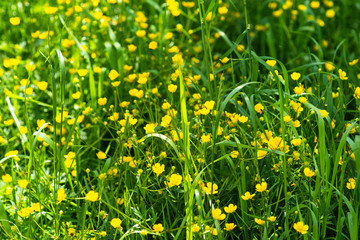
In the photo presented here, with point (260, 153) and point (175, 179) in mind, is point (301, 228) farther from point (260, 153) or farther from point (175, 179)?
point (175, 179)

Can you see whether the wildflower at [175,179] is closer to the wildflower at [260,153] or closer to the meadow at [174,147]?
the meadow at [174,147]

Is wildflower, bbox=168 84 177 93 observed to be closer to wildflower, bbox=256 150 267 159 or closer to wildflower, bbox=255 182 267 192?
wildflower, bbox=256 150 267 159

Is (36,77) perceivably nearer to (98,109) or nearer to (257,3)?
(98,109)

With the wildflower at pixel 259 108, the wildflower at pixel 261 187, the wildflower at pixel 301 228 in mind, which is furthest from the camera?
the wildflower at pixel 259 108

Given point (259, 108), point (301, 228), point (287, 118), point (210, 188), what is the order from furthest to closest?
point (259, 108)
point (287, 118)
point (210, 188)
point (301, 228)

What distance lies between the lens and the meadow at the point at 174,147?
1880 millimetres

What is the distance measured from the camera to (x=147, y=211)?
198 cm

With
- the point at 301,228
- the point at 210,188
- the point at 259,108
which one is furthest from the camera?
the point at 259,108

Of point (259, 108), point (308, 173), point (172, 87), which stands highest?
point (172, 87)

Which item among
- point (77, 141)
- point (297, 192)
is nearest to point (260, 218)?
point (297, 192)

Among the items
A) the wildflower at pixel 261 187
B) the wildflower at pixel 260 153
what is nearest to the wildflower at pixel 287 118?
the wildflower at pixel 260 153

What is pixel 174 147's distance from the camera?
188cm

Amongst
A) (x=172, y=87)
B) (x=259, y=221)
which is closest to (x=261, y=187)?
(x=259, y=221)

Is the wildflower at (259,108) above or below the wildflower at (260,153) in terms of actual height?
above
